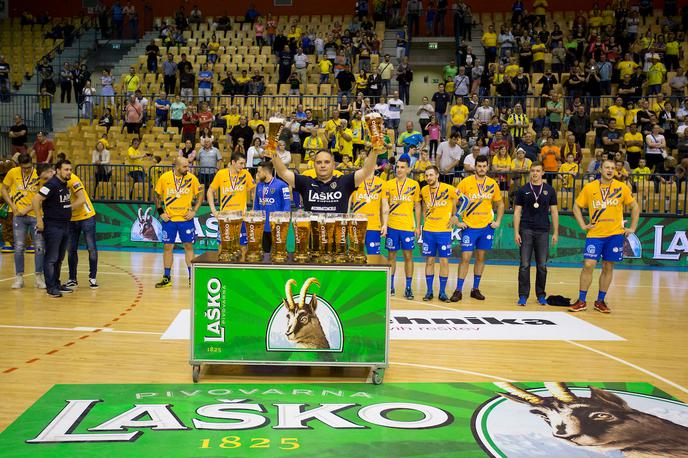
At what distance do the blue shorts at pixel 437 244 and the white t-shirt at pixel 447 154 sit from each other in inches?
236

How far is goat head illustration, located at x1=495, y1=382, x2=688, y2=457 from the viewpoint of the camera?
5.44 metres

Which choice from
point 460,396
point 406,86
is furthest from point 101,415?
point 406,86

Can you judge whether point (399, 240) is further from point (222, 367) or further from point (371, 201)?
point (222, 367)

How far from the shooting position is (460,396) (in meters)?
6.56

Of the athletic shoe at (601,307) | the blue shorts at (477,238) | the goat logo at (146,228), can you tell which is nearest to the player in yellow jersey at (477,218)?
the blue shorts at (477,238)

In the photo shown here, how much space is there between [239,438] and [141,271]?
30.4 ft

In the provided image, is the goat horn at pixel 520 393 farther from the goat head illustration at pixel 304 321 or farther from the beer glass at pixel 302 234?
the beer glass at pixel 302 234

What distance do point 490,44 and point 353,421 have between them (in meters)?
19.0

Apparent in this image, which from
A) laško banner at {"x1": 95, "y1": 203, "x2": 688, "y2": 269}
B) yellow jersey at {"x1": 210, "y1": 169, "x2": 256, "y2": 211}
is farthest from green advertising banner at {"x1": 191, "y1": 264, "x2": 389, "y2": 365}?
laško banner at {"x1": 95, "y1": 203, "x2": 688, "y2": 269}

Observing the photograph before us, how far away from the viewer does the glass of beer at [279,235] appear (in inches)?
268

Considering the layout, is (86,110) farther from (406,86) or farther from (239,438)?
(239,438)

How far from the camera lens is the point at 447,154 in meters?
17.2

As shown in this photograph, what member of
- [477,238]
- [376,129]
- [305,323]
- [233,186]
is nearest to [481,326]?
[477,238]

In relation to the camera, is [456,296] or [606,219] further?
[456,296]
